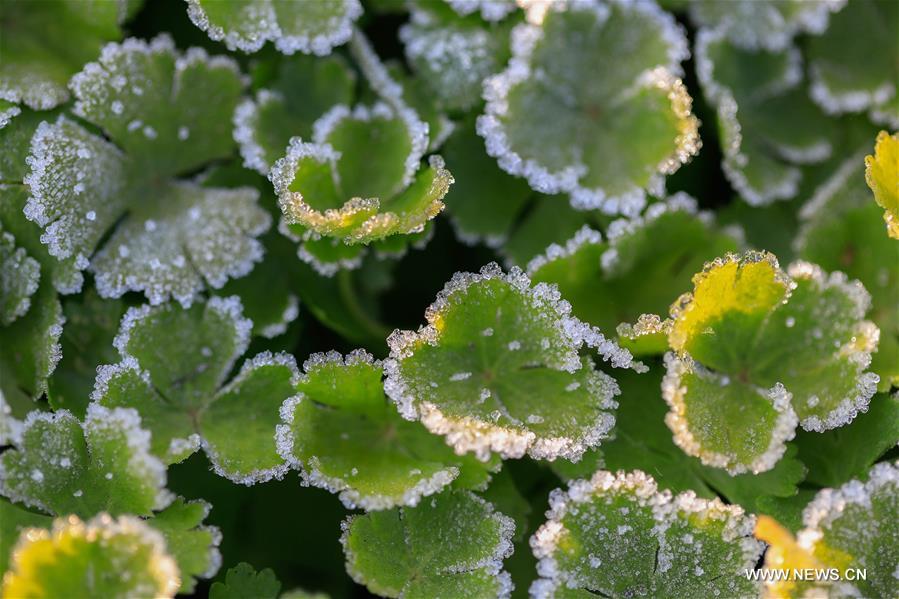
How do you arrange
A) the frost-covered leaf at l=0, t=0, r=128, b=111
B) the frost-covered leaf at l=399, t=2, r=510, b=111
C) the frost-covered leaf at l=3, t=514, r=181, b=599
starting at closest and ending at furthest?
the frost-covered leaf at l=3, t=514, r=181, b=599 < the frost-covered leaf at l=0, t=0, r=128, b=111 < the frost-covered leaf at l=399, t=2, r=510, b=111

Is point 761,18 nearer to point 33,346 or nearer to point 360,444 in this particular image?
point 360,444

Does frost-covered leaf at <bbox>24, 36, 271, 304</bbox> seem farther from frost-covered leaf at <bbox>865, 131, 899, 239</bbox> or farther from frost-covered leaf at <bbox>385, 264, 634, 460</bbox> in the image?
frost-covered leaf at <bbox>865, 131, 899, 239</bbox>

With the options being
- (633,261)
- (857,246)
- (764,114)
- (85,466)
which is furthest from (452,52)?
(85,466)

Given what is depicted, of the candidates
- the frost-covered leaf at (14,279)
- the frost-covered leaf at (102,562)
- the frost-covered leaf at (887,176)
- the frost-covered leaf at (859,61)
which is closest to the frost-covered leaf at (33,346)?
the frost-covered leaf at (14,279)

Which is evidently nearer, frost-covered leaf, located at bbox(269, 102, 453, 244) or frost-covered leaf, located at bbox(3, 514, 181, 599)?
frost-covered leaf, located at bbox(3, 514, 181, 599)

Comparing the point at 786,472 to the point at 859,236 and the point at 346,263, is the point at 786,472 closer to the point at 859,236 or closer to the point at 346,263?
the point at 859,236

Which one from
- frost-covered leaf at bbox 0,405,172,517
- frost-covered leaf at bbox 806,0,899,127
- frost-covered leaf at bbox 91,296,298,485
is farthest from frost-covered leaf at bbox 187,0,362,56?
frost-covered leaf at bbox 806,0,899,127

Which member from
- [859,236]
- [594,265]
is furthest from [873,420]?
[594,265]
